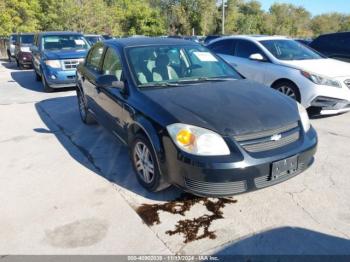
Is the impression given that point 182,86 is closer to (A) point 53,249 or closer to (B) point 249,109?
(B) point 249,109

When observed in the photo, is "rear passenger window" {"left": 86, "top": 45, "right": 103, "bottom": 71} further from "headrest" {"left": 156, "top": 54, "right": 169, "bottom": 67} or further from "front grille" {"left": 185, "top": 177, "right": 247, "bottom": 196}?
"front grille" {"left": 185, "top": 177, "right": 247, "bottom": 196}

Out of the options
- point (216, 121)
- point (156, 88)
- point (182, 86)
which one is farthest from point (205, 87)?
point (216, 121)

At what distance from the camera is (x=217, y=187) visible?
9.61ft

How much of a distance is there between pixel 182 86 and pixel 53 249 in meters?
2.13

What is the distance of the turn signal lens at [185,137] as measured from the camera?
2957 mm

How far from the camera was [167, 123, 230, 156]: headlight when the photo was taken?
289cm

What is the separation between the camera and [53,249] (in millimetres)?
2818

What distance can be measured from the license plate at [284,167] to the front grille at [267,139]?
15 cm

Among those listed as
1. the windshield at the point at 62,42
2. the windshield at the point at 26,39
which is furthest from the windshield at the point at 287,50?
the windshield at the point at 26,39

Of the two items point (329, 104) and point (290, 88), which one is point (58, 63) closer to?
point (290, 88)

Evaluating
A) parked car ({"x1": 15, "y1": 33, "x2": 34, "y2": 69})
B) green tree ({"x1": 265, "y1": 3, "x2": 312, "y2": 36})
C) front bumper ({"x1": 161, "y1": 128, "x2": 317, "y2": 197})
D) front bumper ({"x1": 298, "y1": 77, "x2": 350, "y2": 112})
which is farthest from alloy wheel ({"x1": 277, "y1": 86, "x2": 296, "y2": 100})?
green tree ({"x1": 265, "y1": 3, "x2": 312, "y2": 36})

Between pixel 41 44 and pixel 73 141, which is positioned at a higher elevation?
pixel 41 44

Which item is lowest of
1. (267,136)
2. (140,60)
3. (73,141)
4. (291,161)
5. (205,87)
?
(73,141)

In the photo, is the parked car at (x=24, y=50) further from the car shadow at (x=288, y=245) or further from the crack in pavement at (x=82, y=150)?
the car shadow at (x=288, y=245)
